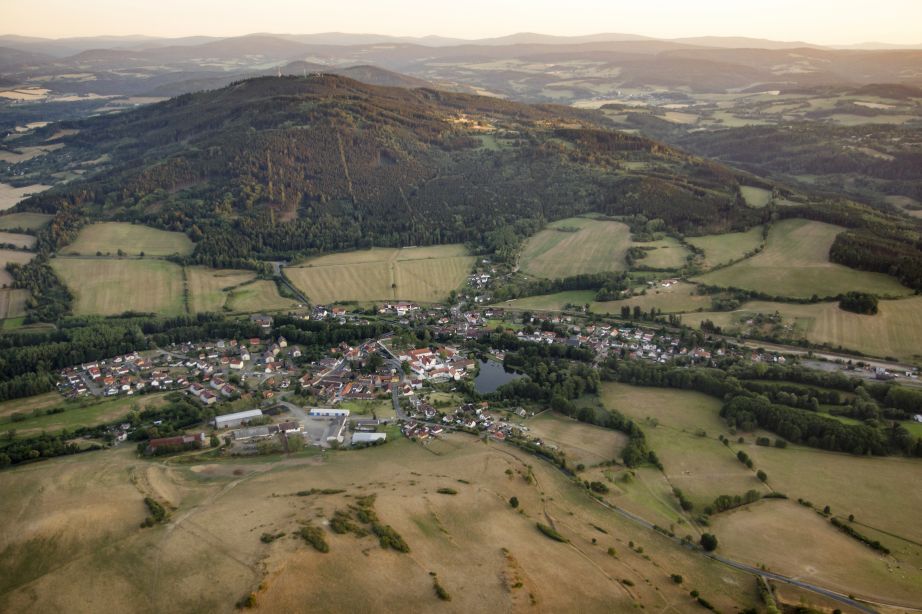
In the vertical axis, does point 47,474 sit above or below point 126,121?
below

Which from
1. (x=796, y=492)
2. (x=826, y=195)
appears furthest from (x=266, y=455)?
(x=826, y=195)

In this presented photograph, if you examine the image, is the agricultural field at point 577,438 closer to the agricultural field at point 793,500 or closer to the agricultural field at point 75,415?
the agricultural field at point 793,500

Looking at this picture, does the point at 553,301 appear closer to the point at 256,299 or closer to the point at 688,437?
A: the point at 688,437

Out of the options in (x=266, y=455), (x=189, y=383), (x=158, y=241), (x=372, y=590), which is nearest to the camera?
(x=372, y=590)

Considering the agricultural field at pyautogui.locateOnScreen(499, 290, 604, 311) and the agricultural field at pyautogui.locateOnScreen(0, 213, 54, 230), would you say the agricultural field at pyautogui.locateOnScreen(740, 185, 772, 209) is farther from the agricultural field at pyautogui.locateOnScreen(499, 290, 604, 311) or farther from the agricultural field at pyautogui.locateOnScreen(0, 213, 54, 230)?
the agricultural field at pyautogui.locateOnScreen(0, 213, 54, 230)

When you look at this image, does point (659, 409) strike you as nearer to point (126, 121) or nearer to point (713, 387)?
point (713, 387)

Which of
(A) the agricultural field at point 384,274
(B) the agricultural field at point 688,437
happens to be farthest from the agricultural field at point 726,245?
(B) the agricultural field at point 688,437
